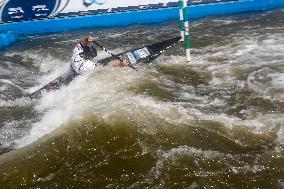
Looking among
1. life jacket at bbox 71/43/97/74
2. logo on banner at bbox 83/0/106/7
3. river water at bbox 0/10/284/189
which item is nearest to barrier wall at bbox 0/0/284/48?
logo on banner at bbox 83/0/106/7

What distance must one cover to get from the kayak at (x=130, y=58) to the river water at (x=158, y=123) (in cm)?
21

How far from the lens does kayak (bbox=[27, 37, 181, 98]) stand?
381 inches

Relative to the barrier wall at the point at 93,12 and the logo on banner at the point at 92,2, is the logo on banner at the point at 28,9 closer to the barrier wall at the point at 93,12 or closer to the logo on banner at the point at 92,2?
the barrier wall at the point at 93,12

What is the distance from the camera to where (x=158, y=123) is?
7.30 meters

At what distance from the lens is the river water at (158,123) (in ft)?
19.6

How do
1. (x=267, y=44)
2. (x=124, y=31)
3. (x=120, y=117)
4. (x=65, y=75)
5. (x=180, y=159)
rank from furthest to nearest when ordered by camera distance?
(x=124, y=31)
(x=267, y=44)
(x=65, y=75)
(x=120, y=117)
(x=180, y=159)

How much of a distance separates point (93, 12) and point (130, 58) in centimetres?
563

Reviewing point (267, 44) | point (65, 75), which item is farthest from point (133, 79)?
point (267, 44)

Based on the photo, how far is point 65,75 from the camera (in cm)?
1021

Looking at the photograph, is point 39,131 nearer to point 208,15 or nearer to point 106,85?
point 106,85

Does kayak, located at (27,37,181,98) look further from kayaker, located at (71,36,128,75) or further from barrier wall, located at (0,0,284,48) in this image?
barrier wall, located at (0,0,284,48)

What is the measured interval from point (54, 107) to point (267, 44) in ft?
22.0

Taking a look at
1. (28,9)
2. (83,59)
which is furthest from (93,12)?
(83,59)

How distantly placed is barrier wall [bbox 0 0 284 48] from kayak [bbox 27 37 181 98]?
12.6ft
